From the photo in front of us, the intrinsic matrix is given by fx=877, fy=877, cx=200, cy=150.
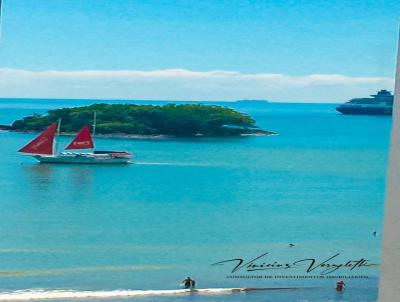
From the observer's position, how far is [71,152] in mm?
5617

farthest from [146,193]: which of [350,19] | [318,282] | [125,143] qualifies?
[350,19]

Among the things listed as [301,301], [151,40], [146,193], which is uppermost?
[151,40]

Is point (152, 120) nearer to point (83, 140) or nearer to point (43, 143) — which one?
point (83, 140)

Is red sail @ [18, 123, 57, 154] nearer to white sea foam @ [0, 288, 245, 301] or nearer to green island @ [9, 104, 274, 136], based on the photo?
green island @ [9, 104, 274, 136]

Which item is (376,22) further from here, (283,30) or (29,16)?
(29,16)

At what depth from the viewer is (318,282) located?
5.61 meters

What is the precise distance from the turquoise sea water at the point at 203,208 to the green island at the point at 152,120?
0.06 m

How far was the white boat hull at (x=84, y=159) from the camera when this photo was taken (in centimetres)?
558

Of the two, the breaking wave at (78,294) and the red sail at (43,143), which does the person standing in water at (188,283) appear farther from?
the red sail at (43,143)

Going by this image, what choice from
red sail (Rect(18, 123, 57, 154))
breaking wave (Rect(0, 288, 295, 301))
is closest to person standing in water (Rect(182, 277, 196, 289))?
breaking wave (Rect(0, 288, 295, 301))

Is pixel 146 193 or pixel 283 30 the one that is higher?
pixel 283 30

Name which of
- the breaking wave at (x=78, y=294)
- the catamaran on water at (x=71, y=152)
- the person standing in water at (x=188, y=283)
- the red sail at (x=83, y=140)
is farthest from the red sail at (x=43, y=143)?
the person standing in water at (x=188, y=283)

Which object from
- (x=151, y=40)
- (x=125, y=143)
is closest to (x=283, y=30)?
(x=151, y=40)

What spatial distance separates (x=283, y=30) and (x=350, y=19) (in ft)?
1.40
